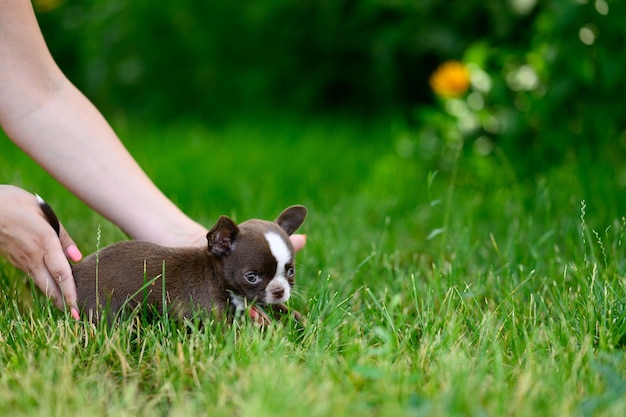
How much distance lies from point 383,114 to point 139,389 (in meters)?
5.00

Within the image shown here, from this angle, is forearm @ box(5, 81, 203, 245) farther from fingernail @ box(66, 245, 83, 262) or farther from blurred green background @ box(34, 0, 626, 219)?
blurred green background @ box(34, 0, 626, 219)

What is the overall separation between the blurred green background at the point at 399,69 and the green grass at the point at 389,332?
0.32 m

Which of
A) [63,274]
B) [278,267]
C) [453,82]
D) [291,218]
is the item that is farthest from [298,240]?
[453,82]

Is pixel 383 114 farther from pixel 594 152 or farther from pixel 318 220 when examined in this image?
pixel 318 220

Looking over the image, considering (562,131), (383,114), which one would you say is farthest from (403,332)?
(383,114)

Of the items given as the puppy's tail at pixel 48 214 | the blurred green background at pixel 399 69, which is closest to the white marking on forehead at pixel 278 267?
the puppy's tail at pixel 48 214

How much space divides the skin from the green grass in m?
0.44

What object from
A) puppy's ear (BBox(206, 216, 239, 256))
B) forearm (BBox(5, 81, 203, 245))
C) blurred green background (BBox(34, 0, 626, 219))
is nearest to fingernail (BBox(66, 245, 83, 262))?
forearm (BBox(5, 81, 203, 245))

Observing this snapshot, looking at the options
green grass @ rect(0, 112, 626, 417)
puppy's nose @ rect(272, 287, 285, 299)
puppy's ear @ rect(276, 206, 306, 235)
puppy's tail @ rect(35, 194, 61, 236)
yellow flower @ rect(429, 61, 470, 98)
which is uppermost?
yellow flower @ rect(429, 61, 470, 98)

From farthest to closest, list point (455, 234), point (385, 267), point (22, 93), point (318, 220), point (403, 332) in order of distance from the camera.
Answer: point (318, 220), point (455, 234), point (385, 267), point (22, 93), point (403, 332)

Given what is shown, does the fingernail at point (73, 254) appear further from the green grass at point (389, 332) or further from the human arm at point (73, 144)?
the human arm at point (73, 144)

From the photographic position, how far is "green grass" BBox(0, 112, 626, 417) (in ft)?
6.35

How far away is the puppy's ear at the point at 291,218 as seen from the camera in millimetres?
A: 2688

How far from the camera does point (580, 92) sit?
4.31m
